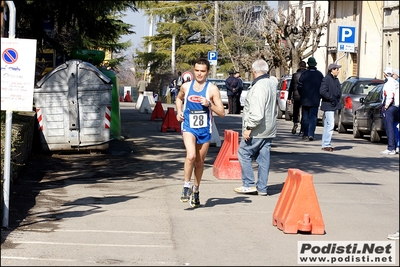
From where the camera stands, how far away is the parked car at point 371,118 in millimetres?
19781

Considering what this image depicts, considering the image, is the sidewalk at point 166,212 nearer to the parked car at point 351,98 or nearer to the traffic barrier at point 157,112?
the parked car at point 351,98

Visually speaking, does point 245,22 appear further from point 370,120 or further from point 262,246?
point 262,246

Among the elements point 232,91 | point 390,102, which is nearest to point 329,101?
point 390,102

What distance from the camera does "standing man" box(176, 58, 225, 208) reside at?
10.1 metres

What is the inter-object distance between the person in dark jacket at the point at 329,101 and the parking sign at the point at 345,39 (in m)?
12.7

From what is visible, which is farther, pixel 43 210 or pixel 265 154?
pixel 265 154

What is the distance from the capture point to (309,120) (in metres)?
20.1

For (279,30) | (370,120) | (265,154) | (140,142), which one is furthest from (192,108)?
(279,30)

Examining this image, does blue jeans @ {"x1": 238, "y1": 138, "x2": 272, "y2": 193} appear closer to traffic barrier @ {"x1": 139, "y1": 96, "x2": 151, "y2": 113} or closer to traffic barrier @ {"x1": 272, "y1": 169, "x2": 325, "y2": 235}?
traffic barrier @ {"x1": 272, "y1": 169, "x2": 325, "y2": 235}

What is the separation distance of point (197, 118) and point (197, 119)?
1 centimetres

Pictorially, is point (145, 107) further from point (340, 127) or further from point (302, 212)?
point (302, 212)

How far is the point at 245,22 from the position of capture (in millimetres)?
65000

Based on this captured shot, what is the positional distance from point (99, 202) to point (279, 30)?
122 ft

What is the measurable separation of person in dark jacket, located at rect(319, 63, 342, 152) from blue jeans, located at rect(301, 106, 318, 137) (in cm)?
143
